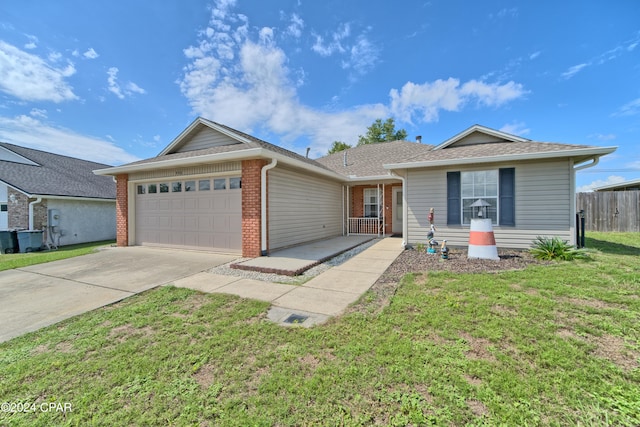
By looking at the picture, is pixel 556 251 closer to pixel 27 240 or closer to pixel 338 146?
pixel 27 240

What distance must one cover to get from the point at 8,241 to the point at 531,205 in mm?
19477

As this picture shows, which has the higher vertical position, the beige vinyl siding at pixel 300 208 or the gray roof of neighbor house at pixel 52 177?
the gray roof of neighbor house at pixel 52 177

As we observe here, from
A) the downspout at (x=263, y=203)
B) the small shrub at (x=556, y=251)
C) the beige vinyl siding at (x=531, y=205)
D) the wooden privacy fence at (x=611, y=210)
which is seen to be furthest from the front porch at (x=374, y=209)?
the wooden privacy fence at (x=611, y=210)

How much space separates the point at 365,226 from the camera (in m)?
12.9

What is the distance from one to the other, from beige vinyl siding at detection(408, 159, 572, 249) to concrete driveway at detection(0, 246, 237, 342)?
22.3ft

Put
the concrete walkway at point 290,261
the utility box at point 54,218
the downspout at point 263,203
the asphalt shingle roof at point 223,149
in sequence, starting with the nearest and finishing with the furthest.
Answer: the concrete walkway at point 290,261 < the downspout at point 263,203 < the asphalt shingle roof at point 223,149 < the utility box at point 54,218

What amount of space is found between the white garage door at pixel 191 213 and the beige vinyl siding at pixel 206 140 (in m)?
1.56

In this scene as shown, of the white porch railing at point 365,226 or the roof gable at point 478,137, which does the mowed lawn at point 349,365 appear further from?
the white porch railing at point 365,226

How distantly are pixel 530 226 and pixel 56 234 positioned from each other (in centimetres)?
1909

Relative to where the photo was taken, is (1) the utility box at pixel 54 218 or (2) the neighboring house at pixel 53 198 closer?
(2) the neighboring house at pixel 53 198

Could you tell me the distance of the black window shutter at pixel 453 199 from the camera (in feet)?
26.3

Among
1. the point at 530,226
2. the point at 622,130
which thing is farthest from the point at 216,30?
the point at 622,130

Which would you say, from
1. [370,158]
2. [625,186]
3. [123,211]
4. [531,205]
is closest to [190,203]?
A: [123,211]

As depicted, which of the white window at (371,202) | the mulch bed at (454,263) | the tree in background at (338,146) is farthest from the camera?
the tree in background at (338,146)
